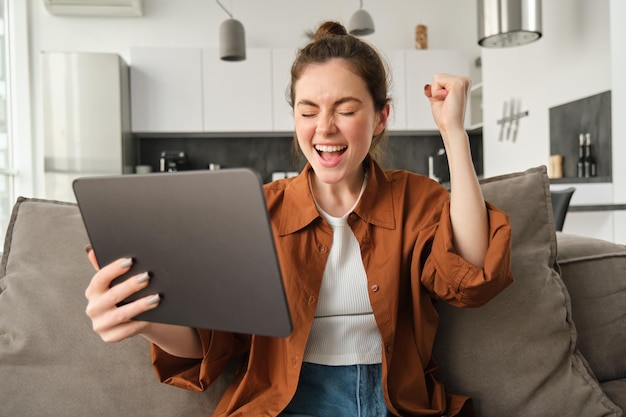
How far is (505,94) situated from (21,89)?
172 inches

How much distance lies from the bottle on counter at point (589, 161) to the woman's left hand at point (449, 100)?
2.90 m

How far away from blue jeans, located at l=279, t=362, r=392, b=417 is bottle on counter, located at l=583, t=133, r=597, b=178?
305 cm

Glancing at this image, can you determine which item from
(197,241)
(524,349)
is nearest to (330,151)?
(197,241)

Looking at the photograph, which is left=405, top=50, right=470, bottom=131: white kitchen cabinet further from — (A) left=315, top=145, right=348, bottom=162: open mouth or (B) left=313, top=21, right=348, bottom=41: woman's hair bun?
(A) left=315, top=145, right=348, bottom=162: open mouth

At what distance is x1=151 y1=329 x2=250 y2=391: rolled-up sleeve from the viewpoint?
115 cm

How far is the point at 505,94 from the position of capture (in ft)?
16.6

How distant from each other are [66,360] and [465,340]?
83 cm

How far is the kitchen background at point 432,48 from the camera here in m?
3.57

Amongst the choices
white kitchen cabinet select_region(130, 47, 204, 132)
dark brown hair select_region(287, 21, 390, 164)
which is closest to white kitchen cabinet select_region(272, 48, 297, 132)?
white kitchen cabinet select_region(130, 47, 204, 132)

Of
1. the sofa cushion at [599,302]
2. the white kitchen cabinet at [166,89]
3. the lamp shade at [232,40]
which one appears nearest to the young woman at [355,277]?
the sofa cushion at [599,302]

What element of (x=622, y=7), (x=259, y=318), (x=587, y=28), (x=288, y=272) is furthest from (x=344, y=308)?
(x=587, y=28)

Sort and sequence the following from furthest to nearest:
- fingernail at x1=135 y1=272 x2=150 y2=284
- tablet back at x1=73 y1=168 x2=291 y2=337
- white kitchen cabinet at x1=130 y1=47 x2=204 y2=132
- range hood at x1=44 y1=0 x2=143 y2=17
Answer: white kitchen cabinet at x1=130 y1=47 x2=204 y2=132 → range hood at x1=44 y1=0 x2=143 y2=17 → fingernail at x1=135 y1=272 x2=150 y2=284 → tablet back at x1=73 y1=168 x2=291 y2=337

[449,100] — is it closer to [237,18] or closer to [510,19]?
[510,19]

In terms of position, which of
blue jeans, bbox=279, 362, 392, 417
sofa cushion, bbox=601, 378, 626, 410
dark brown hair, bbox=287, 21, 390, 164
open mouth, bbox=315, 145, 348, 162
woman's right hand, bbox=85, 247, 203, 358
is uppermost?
dark brown hair, bbox=287, 21, 390, 164
